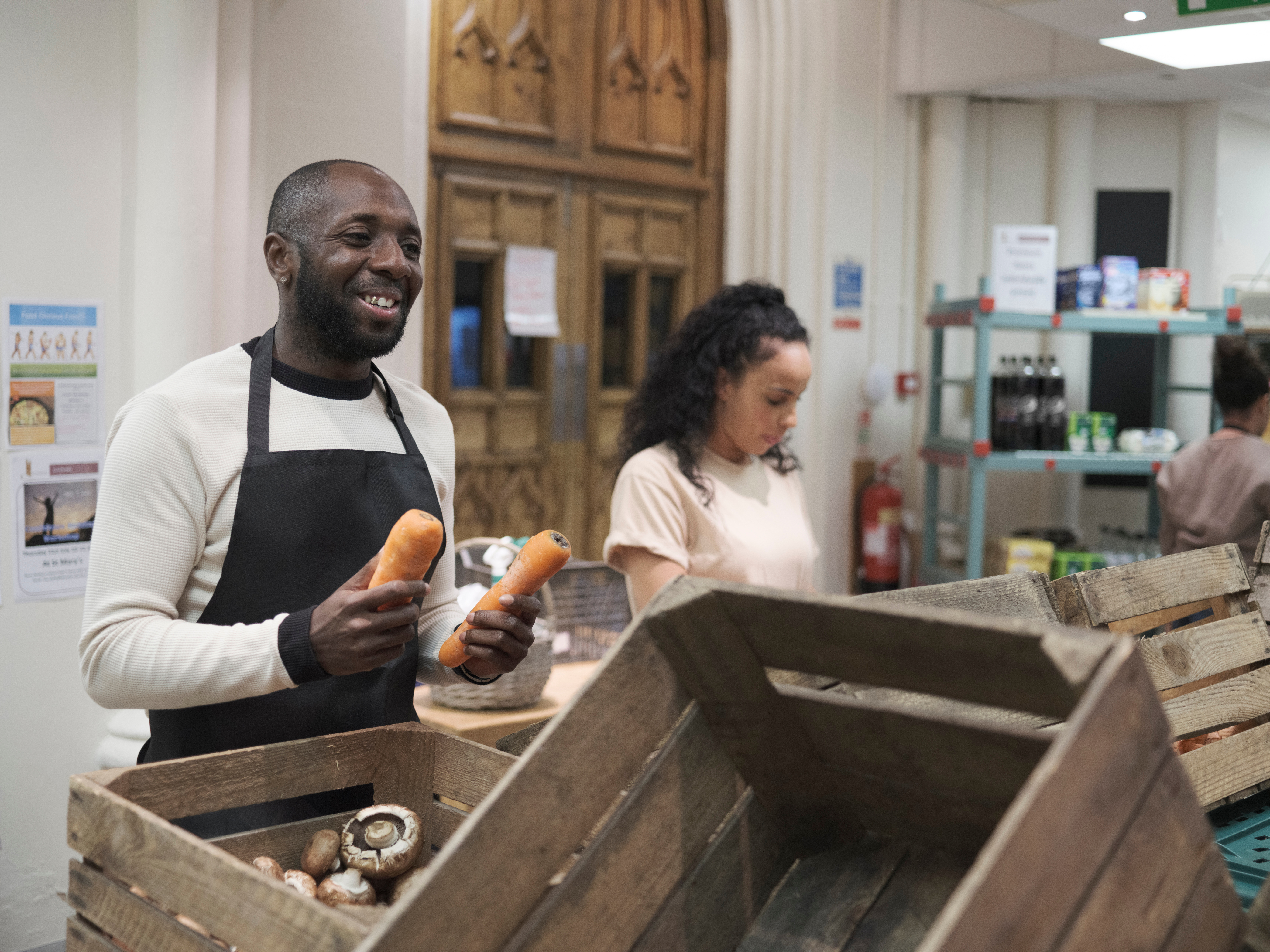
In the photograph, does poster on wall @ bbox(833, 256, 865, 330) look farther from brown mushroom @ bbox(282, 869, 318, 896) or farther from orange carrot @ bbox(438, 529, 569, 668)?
brown mushroom @ bbox(282, 869, 318, 896)

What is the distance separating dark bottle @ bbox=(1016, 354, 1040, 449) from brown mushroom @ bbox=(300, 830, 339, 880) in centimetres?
431

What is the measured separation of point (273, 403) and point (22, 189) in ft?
5.92

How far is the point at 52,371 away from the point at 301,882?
228 cm

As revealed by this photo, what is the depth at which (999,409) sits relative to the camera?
507 cm

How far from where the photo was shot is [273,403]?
5.28ft

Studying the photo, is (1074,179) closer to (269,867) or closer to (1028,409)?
(1028,409)

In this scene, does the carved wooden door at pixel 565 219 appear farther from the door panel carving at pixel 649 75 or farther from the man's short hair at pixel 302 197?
the man's short hair at pixel 302 197

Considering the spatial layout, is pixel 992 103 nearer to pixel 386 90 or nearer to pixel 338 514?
pixel 386 90

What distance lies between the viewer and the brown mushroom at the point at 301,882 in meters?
1.16

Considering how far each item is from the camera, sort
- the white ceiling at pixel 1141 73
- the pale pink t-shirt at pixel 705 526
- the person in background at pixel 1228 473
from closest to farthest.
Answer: the pale pink t-shirt at pixel 705 526
the white ceiling at pixel 1141 73
the person in background at pixel 1228 473

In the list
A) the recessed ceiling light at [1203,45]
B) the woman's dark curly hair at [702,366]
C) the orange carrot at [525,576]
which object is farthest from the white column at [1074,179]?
the orange carrot at [525,576]

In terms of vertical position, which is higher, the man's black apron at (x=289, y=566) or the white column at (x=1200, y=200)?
the white column at (x=1200, y=200)

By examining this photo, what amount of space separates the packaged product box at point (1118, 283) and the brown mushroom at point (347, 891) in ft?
14.7

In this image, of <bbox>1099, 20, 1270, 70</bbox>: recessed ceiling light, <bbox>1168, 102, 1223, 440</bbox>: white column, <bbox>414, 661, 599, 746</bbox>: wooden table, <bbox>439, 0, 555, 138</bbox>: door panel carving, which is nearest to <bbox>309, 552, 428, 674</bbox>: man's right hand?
<bbox>414, 661, 599, 746</bbox>: wooden table
